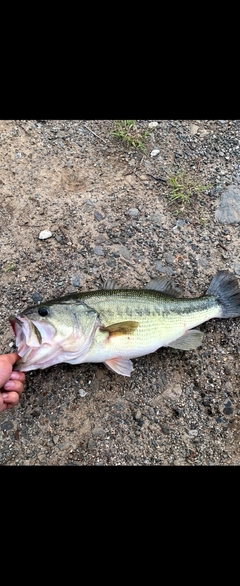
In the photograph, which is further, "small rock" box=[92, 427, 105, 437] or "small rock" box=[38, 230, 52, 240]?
"small rock" box=[38, 230, 52, 240]

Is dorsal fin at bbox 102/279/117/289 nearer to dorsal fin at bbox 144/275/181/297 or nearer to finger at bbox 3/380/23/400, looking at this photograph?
dorsal fin at bbox 144/275/181/297

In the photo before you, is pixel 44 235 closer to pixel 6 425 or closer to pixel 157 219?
pixel 157 219

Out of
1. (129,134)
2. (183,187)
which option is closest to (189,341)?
(183,187)

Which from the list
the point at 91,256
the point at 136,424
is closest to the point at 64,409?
the point at 136,424

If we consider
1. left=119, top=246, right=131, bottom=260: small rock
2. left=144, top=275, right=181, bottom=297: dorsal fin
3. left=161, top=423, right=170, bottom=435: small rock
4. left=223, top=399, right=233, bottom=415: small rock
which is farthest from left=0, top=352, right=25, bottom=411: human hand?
left=223, top=399, right=233, bottom=415: small rock

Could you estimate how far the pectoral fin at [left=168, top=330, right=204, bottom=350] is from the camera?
377 centimetres

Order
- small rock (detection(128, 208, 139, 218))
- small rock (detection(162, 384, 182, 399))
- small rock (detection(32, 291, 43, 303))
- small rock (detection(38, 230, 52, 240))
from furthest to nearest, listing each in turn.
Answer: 1. small rock (detection(128, 208, 139, 218))
2. small rock (detection(38, 230, 52, 240))
3. small rock (detection(32, 291, 43, 303))
4. small rock (detection(162, 384, 182, 399))

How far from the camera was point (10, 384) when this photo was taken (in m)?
3.36

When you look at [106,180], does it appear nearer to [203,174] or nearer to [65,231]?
[65,231]

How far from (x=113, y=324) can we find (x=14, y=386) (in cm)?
94

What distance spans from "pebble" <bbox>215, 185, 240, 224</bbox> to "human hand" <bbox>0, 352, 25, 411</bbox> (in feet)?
8.91

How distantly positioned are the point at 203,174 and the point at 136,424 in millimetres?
2898

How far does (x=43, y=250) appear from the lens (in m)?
4.21

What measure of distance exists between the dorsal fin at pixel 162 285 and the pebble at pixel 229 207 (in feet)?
3.86
